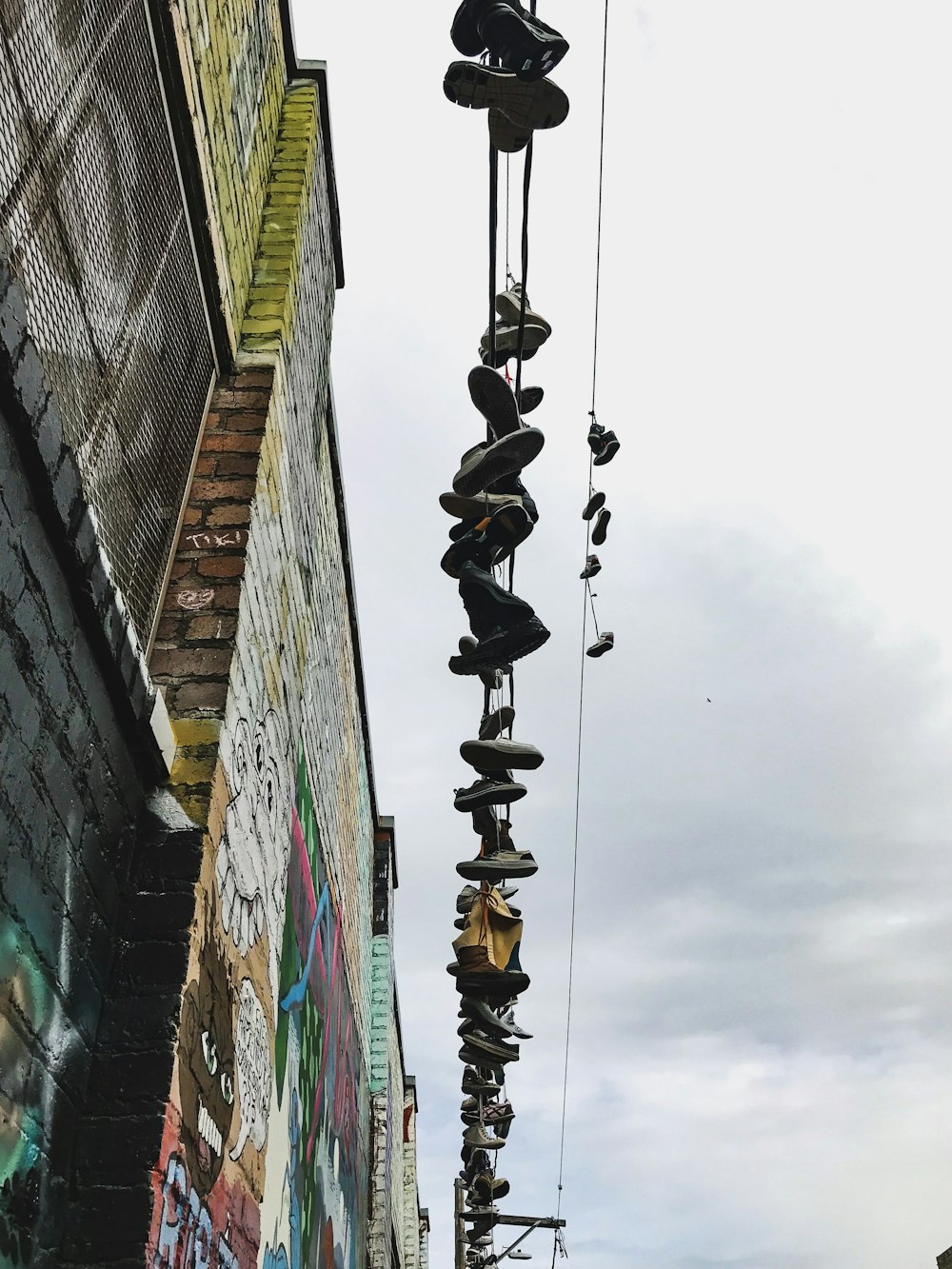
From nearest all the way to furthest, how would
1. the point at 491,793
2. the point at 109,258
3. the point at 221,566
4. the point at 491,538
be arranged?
the point at 109,258
the point at 221,566
the point at 491,538
the point at 491,793

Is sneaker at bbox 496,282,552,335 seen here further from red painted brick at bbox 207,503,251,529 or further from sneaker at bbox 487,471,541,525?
red painted brick at bbox 207,503,251,529

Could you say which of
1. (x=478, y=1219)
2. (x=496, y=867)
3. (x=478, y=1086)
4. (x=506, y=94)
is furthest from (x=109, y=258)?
(x=478, y=1219)

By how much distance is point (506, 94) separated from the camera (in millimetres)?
3162

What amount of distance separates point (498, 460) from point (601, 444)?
74.1 inches

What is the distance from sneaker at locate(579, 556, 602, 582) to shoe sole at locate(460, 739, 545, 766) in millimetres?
1750

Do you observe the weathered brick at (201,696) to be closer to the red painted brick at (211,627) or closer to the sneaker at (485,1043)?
the red painted brick at (211,627)

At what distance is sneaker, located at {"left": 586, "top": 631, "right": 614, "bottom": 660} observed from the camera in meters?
6.56

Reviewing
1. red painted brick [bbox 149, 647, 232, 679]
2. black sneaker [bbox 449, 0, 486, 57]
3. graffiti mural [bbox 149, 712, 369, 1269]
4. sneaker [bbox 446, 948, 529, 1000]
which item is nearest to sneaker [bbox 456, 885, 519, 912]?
sneaker [bbox 446, 948, 529, 1000]

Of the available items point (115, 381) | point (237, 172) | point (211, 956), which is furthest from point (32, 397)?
point (237, 172)

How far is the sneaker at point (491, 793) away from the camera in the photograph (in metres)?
5.37

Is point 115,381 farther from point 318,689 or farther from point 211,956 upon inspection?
point 318,689

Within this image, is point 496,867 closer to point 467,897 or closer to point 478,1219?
point 467,897

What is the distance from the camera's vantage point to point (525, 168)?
12.0 ft

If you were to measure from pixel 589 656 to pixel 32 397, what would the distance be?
16.1ft
